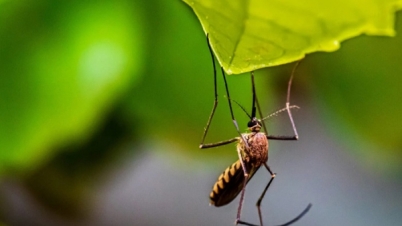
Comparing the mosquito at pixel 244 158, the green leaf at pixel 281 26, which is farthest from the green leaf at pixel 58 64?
the green leaf at pixel 281 26

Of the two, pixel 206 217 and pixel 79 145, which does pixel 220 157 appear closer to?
A: pixel 79 145

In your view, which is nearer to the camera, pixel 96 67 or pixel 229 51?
pixel 229 51

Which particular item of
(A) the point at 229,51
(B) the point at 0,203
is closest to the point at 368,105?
(B) the point at 0,203

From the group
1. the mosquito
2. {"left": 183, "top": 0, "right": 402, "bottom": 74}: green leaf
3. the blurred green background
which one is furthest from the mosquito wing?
{"left": 183, "top": 0, "right": 402, "bottom": 74}: green leaf

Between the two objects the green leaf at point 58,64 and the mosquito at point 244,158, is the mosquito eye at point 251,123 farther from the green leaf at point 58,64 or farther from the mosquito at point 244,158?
the green leaf at point 58,64

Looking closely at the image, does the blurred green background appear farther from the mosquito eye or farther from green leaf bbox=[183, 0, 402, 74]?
green leaf bbox=[183, 0, 402, 74]

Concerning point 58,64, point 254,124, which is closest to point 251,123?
point 254,124
